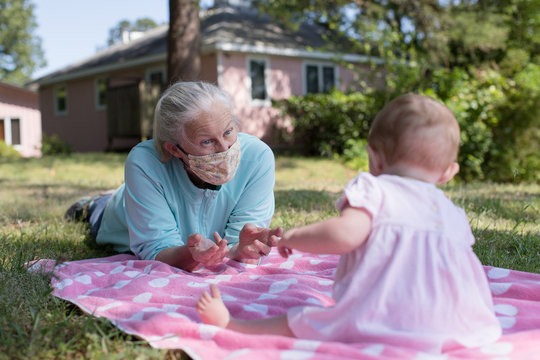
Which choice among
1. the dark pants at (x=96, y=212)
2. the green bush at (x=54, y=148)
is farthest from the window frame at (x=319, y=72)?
the dark pants at (x=96, y=212)

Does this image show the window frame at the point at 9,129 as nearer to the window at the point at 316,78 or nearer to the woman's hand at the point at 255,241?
the window at the point at 316,78

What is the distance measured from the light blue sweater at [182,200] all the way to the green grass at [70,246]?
469 mm

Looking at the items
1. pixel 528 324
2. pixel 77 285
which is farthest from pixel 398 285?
pixel 77 285

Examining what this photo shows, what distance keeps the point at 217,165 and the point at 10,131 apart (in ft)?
96.4

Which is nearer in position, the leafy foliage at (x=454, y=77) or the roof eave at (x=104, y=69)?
the leafy foliage at (x=454, y=77)

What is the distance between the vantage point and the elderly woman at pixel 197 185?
2.72m

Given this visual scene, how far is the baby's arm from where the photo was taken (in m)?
1.61

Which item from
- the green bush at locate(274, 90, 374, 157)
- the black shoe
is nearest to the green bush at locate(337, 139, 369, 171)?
the green bush at locate(274, 90, 374, 157)

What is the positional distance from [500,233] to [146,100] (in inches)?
555

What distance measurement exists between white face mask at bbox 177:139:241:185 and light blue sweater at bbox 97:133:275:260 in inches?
7.2

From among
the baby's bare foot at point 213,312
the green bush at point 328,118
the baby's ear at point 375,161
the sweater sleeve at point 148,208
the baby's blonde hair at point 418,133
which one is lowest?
the baby's bare foot at point 213,312

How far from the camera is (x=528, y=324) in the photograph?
1.99 m

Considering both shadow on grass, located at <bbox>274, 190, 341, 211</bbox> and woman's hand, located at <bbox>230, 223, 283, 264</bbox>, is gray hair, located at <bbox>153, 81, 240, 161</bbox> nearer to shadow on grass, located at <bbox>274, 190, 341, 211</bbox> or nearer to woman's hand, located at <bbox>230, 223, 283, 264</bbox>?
woman's hand, located at <bbox>230, 223, 283, 264</bbox>

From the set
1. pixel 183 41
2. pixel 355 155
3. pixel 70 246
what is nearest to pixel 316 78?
pixel 355 155
